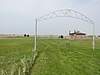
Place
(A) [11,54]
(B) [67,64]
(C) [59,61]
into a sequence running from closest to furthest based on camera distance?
(B) [67,64] < (C) [59,61] < (A) [11,54]

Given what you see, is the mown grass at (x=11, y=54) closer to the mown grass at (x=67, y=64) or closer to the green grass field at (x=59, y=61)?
the green grass field at (x=59, y=61)

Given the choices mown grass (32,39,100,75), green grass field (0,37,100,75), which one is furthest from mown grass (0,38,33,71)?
mown grass (32,39,100,75)

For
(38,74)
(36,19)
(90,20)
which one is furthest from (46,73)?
(90,20)

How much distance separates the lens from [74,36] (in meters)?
98.3

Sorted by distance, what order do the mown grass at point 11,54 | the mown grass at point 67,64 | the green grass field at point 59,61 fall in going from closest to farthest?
the mown grass at point 67,64 → the green grass field at point 59,61 → the mown grass at point 11,54

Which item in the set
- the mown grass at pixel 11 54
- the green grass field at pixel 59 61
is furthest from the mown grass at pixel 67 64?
the mown grass at pixel 11 54

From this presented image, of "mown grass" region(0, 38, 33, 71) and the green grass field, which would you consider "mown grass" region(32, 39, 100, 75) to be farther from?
"mown grass" region(0, 38, 33, 71)

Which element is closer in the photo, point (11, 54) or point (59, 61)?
point (59, 61)

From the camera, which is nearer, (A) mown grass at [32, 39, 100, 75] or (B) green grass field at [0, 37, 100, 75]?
(A) mown grass at [32, 39, 100, 75]

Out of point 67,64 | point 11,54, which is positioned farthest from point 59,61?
point 11,54

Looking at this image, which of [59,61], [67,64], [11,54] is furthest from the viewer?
[11,54]

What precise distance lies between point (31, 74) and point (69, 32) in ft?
329

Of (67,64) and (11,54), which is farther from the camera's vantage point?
(11,54)

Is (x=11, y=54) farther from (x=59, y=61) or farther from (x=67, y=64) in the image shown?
(x=67, y=64)
